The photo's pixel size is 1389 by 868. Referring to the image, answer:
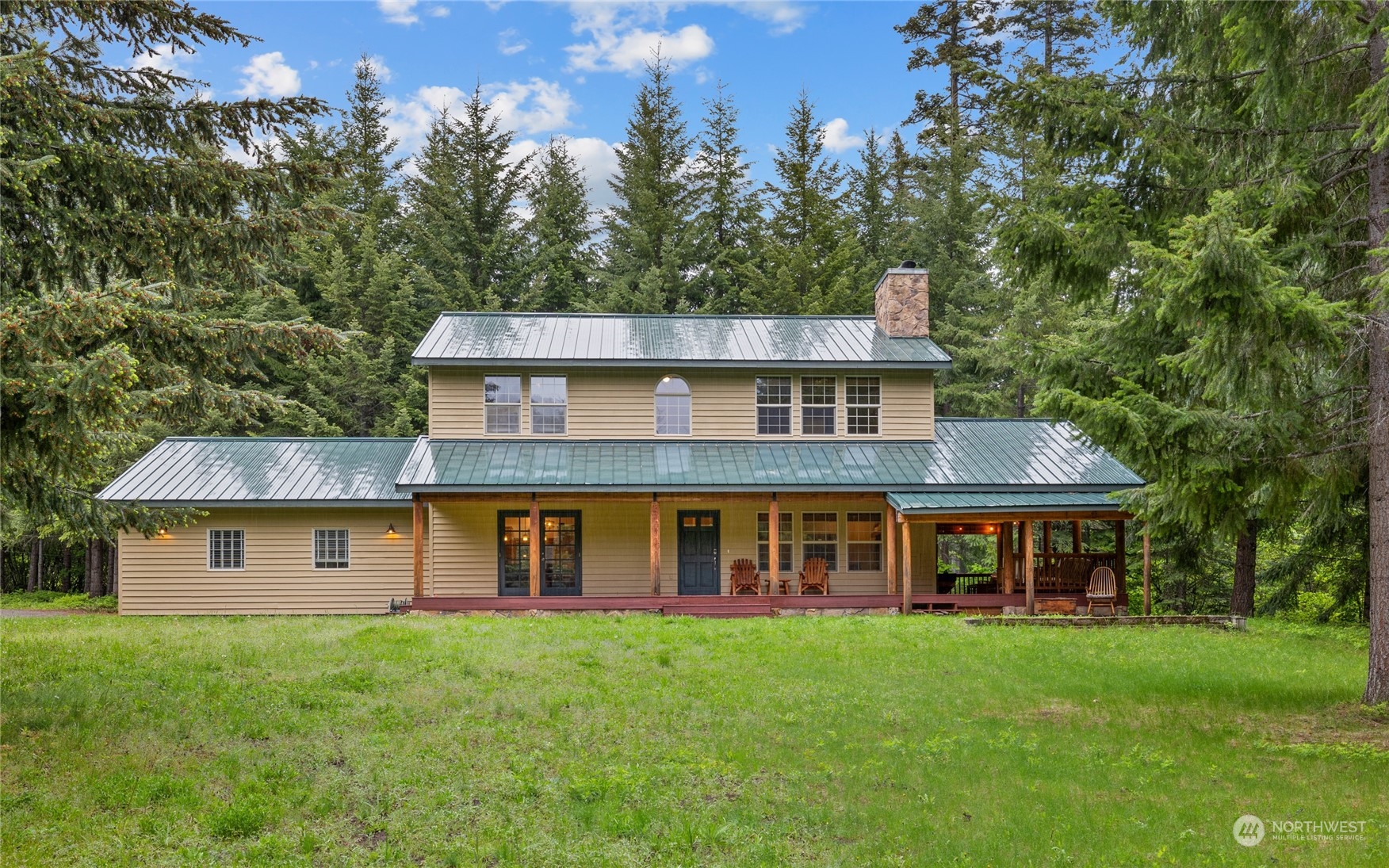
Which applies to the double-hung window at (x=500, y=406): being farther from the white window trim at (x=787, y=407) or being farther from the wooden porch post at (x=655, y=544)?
the white window trim at (x=787, y=407)

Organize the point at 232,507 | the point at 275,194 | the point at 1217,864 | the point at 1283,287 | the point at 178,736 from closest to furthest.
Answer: the point at 1217,864 < the point at 1283,287 < the point at 178,736 < the point at 275,194 < the point at 232,507

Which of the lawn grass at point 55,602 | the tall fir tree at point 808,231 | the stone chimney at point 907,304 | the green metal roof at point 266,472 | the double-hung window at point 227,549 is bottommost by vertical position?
the lawn grass at point 55,602

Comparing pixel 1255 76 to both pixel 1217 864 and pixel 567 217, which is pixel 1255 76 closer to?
pixel 1217 864

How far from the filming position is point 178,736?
7.40 m

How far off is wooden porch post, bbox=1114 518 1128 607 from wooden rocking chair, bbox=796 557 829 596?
18.7 feet

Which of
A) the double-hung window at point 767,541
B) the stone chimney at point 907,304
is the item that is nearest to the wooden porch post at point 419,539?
the double-hung window at point 767,541

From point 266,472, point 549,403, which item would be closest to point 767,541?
point 549,403

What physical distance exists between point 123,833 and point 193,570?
1507cm

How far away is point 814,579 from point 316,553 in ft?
33.8

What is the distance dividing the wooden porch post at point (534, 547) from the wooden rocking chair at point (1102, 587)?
10.5 metres

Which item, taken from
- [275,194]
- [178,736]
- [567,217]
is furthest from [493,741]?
[567,217]

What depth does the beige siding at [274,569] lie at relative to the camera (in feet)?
61.9

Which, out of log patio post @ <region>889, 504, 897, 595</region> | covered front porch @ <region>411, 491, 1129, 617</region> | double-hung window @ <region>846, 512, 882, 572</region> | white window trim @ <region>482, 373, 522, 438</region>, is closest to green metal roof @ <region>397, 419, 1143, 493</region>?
white window trim @ <region>482, 373, 522, 438</region>

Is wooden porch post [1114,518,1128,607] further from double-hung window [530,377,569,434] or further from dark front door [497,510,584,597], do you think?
double-hung window [530,377,569,434]
